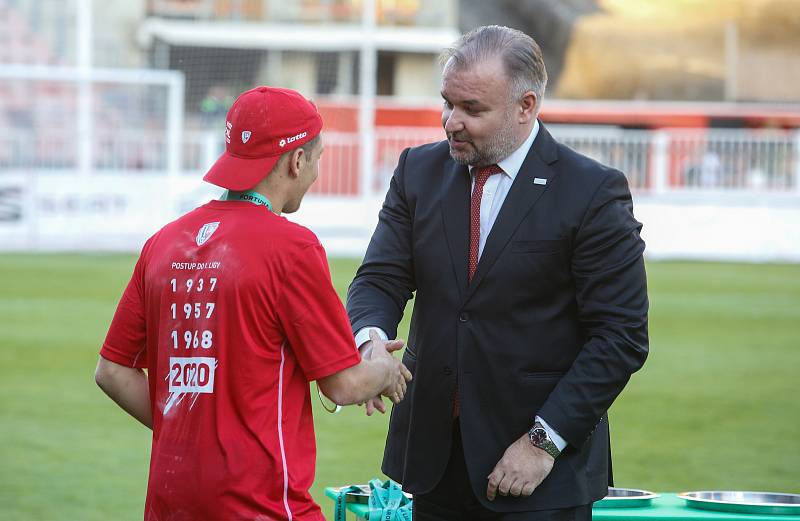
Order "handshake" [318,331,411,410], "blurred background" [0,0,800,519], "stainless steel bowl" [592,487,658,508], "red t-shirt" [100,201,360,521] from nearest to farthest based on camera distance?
1. "red t-shirt" [100,201,360,521]
2. "handshake" [318,331,411,410]
3. "stainless steel bowl" [592,487,658,508]
4. "blurred background" [0,0,800,519]

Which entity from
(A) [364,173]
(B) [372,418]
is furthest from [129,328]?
(A) [364,173]

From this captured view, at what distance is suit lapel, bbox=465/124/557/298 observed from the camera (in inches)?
133

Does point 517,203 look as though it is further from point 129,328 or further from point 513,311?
point 129,328

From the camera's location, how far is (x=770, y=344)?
12.7m

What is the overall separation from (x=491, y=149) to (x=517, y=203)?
16 centimetres

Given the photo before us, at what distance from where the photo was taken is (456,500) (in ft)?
11.4

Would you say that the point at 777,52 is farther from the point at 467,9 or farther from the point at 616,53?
the point at 467,9

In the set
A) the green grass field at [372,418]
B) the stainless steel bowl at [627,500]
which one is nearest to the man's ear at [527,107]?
the stainless steel bowl at [627,500]

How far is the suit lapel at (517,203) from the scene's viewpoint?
11.1 feet

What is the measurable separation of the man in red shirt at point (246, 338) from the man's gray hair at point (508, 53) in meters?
0.51

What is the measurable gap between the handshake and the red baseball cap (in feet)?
1.62

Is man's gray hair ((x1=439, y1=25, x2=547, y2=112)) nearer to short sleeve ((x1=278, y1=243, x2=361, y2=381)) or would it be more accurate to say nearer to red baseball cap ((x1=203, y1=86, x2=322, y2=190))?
red baseball cap ((x1=203, y1=86, x2=322, y2=190))

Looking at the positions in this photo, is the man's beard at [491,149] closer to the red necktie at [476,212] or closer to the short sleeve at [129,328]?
the red necktie at [476,212]

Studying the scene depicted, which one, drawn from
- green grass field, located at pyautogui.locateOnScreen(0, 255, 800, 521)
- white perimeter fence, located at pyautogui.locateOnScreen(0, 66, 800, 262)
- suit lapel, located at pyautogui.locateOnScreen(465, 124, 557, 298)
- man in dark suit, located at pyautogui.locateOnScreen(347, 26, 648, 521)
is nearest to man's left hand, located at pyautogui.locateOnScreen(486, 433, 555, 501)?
man in dark suit, located at pyautogui.locateOnScreen(347, 26, 648, 521)
